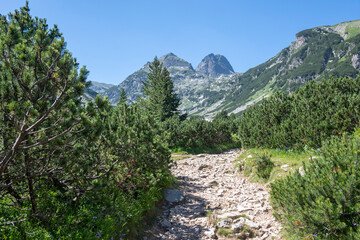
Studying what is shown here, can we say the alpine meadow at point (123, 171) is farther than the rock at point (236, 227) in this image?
No

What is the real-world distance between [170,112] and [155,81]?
8372mm

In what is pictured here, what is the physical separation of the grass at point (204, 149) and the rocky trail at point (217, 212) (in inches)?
380

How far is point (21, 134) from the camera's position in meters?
2.97

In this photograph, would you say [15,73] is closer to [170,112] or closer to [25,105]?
[25,105]

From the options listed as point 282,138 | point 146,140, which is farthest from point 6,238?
point 282,138

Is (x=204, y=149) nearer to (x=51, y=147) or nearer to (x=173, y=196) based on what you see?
(x=173, y=196)

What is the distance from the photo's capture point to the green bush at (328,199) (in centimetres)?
395

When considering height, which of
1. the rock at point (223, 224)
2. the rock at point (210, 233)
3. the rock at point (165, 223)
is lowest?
the rock at point (210, 233)

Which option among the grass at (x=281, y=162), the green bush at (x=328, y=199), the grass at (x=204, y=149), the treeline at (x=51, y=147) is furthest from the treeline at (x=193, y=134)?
the green bush at (x=328, y=199)

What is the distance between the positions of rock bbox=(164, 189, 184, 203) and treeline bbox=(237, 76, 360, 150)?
21.9 ft

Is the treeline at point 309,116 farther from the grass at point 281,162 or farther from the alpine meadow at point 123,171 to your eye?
the grass at point 281,162

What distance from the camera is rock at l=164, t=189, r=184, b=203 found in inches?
348

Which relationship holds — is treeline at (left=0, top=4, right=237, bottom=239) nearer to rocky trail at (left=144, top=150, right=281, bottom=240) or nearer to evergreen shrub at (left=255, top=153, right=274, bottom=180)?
rocky trail at (left=144, top=150, right=281, bottom=240)

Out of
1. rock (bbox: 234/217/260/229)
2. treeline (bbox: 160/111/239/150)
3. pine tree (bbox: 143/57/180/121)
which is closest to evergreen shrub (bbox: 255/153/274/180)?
rock (bbox: 234/217/260/229)
